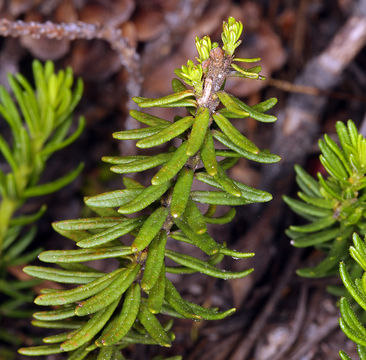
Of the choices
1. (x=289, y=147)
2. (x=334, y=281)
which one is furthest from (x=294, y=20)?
(x=334, y=281)

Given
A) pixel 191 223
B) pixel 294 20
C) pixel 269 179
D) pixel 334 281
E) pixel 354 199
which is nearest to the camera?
pixel 191 223

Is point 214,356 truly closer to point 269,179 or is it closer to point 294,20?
point 269,179

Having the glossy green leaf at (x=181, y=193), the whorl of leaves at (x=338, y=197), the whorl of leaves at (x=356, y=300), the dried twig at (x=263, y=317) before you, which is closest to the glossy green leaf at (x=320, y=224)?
the whorl of leaves at (x=338, y=197)

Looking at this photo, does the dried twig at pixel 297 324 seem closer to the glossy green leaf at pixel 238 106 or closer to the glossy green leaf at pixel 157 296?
the glossy green leaf at pixel 157 296

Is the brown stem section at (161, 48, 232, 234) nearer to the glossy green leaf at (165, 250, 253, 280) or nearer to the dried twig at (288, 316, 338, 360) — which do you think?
the glossy green leaf at (165, 250, 253, 280)

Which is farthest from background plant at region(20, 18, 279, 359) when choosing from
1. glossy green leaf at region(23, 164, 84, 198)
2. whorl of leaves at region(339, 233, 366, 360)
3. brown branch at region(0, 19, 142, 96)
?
brown branch at region(0, 19, 142, 96)

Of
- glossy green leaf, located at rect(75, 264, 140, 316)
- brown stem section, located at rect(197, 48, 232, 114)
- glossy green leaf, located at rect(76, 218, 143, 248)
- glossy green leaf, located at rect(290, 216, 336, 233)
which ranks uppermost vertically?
brown stem section, located at rect(197, 48, 232, 114)

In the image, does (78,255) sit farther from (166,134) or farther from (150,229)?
(166,134)
